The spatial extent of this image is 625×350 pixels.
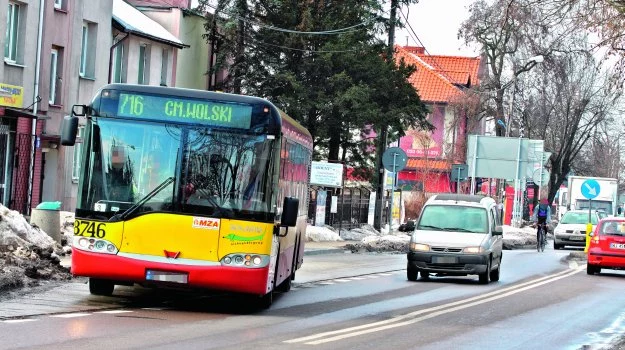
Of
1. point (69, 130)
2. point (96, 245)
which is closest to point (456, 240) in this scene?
point (96, 245)

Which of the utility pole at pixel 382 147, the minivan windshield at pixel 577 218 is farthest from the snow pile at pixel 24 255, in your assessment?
the minivan windshield at pixel 577 218

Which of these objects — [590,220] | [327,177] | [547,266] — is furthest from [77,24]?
[590,220]

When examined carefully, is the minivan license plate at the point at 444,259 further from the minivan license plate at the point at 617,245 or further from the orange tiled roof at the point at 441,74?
the orange tiled roof at the point at 441,74

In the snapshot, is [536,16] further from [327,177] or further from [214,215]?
[327,177]

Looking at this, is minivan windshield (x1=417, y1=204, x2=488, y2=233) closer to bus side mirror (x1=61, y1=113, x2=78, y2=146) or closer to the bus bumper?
the bus bumper

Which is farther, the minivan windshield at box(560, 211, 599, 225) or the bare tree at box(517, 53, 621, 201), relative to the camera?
the bare tree at box(517, 53, 621, 201)

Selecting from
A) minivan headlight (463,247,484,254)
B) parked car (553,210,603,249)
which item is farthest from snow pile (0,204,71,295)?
parked car (553,210,603,249)

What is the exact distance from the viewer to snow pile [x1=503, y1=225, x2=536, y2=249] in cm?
5137

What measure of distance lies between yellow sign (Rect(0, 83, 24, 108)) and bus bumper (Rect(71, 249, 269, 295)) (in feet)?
68.6

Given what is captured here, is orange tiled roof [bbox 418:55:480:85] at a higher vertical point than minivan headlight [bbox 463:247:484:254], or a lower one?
higher

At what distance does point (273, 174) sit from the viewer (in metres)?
15.6

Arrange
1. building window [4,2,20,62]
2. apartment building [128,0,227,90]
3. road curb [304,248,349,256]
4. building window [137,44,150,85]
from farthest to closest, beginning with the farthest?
apartment building [128,0,227,90] < building window [137,44,150,85] < building window [4,2,20,62] < road curb [304,248,349,256]

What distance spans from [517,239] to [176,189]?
1566 inches

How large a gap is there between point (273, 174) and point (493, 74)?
53.1m
